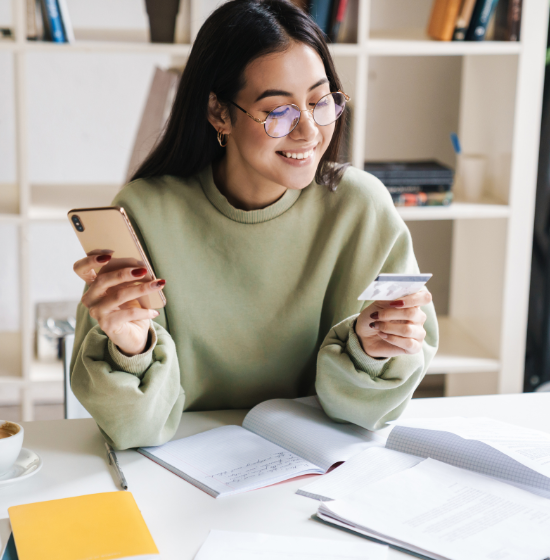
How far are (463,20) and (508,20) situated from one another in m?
0.15

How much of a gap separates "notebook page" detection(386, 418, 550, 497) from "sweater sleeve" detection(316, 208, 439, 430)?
5 cm

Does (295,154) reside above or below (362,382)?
above

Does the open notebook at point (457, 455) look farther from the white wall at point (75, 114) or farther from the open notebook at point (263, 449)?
the white wall at point (75, 114)

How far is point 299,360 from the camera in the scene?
135cm

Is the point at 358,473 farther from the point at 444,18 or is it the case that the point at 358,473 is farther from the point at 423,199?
the point at 444,18

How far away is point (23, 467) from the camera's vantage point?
0.99 m

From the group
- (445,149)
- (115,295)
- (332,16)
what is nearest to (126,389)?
(115,295)

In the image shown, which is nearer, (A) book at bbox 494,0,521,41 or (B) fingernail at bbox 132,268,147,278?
(B) fingernail at bbox 132,268,147,278

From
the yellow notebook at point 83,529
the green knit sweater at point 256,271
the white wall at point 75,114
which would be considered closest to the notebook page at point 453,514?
the yellow notebook at point 83,529

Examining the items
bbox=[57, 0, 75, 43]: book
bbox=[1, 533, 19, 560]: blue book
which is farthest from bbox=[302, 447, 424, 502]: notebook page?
bbox=[57, 0, 75, 43]: book

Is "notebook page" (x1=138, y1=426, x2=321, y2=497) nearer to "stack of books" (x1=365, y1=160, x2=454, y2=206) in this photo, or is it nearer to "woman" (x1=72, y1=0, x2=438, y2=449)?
"woman" (x1=72, y1=0, x2=438, y2=449)

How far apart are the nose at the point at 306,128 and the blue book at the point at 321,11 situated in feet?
3.01

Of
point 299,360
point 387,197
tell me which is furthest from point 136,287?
point 387,197

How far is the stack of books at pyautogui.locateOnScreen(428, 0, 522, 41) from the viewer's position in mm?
2100
